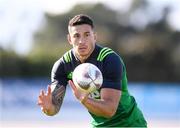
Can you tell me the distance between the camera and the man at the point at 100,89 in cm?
865

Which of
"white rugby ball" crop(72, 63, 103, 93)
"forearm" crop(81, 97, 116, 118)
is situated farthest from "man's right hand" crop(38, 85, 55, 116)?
"forearm" crop(81, 97, 116, 118)

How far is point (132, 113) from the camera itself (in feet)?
30.9

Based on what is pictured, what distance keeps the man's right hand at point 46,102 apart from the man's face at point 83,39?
2.42 ft

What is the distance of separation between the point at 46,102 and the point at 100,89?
0.75m

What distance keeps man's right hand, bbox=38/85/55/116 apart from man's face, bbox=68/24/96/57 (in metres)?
0.74

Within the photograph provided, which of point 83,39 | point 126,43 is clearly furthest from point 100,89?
point 126,43

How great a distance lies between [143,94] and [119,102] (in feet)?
65.6

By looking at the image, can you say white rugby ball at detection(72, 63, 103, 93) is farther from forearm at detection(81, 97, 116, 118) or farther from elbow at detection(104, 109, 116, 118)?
elbow at detection(104, 109, 116, 118)

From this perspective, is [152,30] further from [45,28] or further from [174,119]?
[174,119]

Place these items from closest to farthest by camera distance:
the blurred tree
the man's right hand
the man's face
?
the man's right hand, the man's face, the blurred tree

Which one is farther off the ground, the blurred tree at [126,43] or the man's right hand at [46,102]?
the blurred tree at [126,43]

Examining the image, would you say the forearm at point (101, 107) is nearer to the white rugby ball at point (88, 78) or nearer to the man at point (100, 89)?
the man at point (100, 89)

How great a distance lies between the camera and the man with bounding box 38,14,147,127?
8.65m

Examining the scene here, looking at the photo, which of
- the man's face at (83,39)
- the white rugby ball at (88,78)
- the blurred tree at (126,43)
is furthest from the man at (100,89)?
the blurred tree at (126,43)
